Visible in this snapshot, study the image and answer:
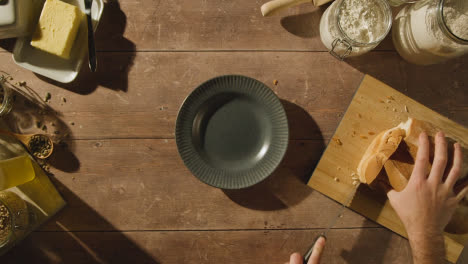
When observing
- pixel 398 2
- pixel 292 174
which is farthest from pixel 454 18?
pixel 292 174

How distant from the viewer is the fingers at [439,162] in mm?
746

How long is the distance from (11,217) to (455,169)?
1.19m

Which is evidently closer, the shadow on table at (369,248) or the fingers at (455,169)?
the fingers at (455,169)

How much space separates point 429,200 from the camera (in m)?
0.75

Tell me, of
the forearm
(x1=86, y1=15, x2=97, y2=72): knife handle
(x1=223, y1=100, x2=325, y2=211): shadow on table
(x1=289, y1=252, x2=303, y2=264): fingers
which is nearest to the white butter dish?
(x1=86, y1=15, x2=97, y2=72): knife handle

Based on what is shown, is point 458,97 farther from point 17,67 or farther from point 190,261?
point 17,67

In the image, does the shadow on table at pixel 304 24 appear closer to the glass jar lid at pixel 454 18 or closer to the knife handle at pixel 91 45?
the glass jar lid at pixel 454 18

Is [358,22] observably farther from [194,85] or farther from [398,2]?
[194,85]

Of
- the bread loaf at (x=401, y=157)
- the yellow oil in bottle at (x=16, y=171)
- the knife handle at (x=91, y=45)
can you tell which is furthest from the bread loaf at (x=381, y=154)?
the yellow oil in bottle at (x=16, y=171)

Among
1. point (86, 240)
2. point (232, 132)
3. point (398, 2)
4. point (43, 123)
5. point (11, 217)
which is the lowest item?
point (86, 240)

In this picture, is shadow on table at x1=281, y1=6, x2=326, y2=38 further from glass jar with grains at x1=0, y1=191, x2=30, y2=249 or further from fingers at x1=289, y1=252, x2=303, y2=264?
glass jar with grains at x1=0, y1=191, x2=30, y2=249

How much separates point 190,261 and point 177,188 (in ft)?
0.76

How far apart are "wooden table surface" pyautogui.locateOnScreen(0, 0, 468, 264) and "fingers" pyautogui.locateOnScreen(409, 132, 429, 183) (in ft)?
0.67

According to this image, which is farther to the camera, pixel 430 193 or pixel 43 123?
pixel 43 123
